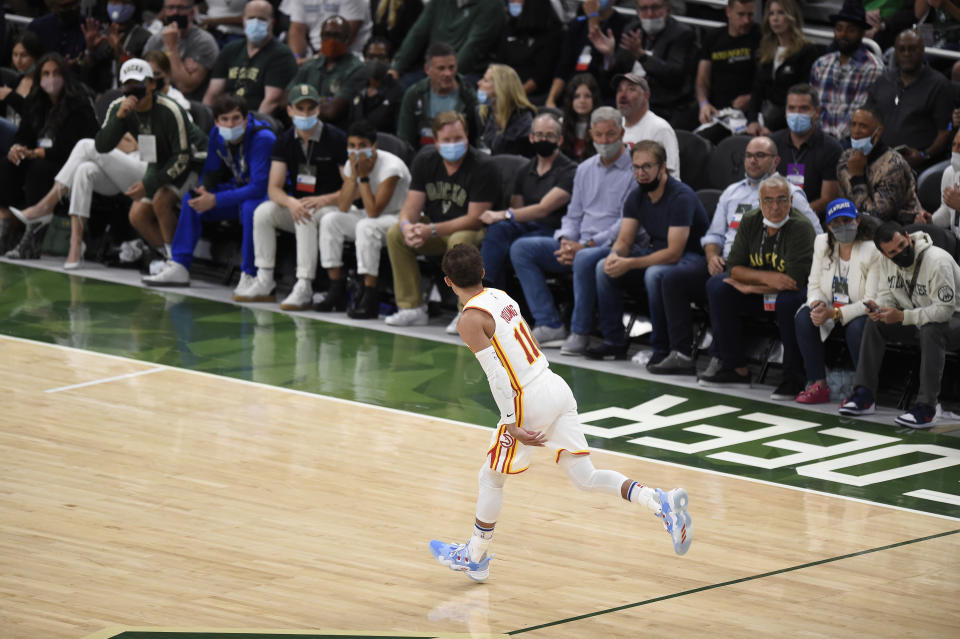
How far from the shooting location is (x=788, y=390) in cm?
857

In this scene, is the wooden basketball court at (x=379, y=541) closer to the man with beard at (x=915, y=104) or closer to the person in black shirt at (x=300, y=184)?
the person in black shirt at (x=300, y=184)

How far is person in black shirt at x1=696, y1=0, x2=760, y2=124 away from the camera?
10789mm

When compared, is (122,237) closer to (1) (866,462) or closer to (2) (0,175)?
(2) (0,175)

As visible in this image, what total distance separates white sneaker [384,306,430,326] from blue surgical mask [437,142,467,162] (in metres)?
1.19

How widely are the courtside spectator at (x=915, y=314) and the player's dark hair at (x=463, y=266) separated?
355 centimetres

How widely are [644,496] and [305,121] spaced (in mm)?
6415

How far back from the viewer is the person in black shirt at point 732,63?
10.8 meters

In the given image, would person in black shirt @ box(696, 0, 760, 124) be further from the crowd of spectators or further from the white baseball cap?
the white baseball cap

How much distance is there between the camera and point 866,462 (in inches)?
286

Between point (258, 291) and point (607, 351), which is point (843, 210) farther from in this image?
point (258, 291)

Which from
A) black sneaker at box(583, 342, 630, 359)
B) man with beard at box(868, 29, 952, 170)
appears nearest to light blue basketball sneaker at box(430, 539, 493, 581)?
black sneaker at box(583, 342, 630, 359)

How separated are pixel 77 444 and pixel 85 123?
6181mm

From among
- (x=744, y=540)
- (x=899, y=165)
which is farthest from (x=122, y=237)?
(x=744, y=540)

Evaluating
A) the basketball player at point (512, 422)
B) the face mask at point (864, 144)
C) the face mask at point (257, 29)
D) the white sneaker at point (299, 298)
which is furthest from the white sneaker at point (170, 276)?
the basketball player at point (512, 422)
